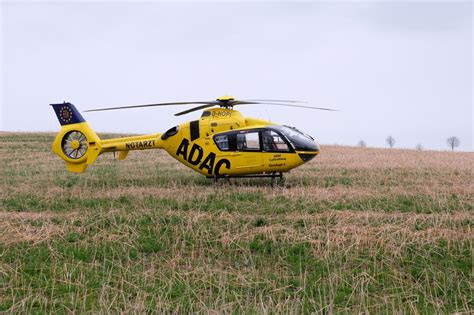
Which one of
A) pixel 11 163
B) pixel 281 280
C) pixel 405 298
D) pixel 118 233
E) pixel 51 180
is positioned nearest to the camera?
pixel 405 298

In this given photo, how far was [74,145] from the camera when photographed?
1727cm

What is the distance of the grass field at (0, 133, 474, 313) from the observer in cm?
736

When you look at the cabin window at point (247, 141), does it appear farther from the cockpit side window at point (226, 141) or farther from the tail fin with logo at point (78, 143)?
the tail fin with logo at point (78, 143)

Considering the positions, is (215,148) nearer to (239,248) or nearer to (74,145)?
(74,145)

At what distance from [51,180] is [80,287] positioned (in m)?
10.8

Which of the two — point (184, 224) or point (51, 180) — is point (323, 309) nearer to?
point (184, 224)

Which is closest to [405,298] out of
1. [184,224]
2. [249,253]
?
[249,253]

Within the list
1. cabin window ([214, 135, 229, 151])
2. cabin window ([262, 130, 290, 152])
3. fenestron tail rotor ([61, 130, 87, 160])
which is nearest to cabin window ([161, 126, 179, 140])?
cabin window ([214, 135, 229, 151])

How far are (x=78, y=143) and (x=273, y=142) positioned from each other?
7.23m

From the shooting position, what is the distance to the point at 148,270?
8.41 meters

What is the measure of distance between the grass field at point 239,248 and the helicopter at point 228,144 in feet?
2.57

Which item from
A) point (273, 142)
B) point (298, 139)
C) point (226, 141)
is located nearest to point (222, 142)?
point (226, 141)

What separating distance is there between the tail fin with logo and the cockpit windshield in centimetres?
525

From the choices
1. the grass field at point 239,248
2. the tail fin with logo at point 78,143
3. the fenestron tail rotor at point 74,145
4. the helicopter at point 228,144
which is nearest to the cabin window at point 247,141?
the helicopter at point 228,144
